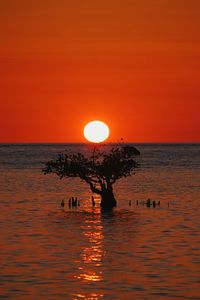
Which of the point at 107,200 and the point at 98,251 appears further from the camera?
the point at 107,200

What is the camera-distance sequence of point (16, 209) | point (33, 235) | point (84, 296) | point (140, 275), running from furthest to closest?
1. point (16, 209)
2. point (33, 235)
3. point (140, 275)
4. point (84, 296)

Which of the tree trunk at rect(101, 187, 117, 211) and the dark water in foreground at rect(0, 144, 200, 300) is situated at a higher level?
the tree trunk at rect(101, 187, 117, 211)

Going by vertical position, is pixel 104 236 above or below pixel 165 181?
below

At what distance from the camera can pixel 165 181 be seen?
113 m

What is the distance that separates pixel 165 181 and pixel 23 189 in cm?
2585

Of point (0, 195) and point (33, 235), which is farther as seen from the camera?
point (0, 195)

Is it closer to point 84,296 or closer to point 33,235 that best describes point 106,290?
point 84,296

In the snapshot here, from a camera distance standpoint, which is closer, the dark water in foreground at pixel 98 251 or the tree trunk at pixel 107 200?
the dark water in foreground at pixel 98 251

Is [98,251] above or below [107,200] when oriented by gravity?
below

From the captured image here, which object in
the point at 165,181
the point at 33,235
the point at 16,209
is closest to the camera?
the point at 33,235

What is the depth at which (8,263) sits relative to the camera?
39281 millimetres

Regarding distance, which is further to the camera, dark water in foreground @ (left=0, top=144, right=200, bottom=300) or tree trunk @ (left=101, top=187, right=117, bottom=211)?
tree trunk @ (left=101, top=187, right=117, bottom=211)

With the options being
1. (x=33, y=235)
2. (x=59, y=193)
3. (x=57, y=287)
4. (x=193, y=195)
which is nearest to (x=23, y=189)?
(x=59, y=193)

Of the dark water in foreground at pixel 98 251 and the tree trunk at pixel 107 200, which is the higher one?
the tree trunk at pixel 107 200
